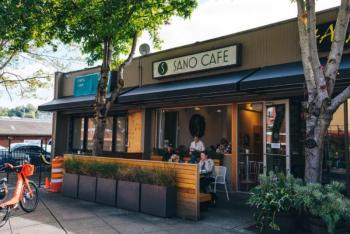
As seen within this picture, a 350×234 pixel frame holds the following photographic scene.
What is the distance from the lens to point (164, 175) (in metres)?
7.11

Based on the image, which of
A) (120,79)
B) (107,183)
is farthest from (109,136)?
(107,183)

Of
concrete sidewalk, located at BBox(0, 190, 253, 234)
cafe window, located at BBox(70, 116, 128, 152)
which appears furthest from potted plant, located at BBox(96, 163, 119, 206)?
cafe window, located at BBox(70, 116, 128, 152)

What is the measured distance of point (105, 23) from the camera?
9469 mm

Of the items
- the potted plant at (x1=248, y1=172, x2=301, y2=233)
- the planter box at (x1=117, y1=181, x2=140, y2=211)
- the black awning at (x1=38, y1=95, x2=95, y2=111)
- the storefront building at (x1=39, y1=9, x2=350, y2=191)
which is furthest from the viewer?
the black awning at (x1=38, y1=95, x2=95, y2=111)

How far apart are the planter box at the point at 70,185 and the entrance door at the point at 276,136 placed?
5.26 m

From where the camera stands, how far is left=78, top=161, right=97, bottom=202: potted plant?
8.76m

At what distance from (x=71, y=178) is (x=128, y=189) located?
2519 millimetres

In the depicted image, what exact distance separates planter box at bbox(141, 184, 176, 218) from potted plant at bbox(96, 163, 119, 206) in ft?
3.72

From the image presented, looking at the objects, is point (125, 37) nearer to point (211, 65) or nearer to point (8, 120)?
point (211, 65)

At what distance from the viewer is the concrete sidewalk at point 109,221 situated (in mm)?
6082

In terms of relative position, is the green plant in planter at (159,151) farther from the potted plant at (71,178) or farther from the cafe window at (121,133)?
the potted plant at (71,178)

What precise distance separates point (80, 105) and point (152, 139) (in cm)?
375

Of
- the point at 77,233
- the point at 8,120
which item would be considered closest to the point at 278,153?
Answer: the point at 77,233

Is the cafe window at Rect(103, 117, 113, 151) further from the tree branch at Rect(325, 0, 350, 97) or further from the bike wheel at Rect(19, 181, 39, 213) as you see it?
the tree branch at Rect(325, 0, 350, 97)
